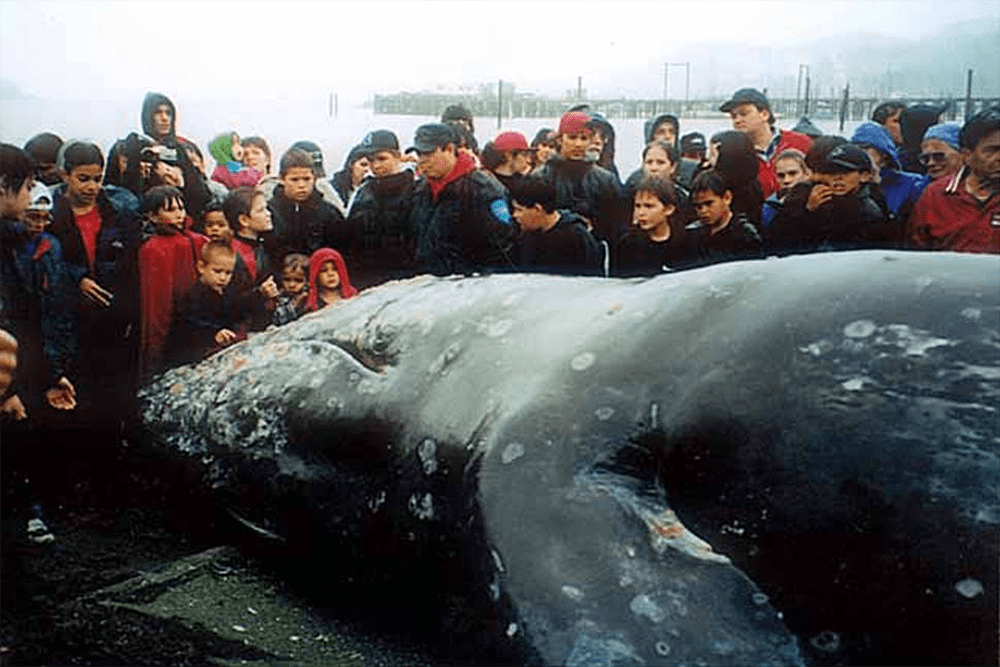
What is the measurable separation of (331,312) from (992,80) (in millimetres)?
5196

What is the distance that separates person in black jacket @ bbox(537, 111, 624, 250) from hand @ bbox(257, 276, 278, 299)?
4.95 feet

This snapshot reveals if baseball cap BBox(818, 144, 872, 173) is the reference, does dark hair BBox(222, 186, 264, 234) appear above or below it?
below

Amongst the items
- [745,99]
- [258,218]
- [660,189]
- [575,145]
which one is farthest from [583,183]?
[258,218]

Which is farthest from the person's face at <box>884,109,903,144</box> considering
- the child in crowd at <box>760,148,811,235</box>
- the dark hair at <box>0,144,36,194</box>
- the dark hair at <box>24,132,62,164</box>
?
the dark hair at <box>0,144,36,194</box>

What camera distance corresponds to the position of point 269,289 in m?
4.87

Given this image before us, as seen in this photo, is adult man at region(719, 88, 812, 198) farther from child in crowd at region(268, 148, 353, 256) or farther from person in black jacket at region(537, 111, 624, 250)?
child in crowd at region(268, 148, 353, 256)

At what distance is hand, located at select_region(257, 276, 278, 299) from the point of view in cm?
486

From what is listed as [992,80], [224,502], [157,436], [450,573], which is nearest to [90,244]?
[157,436]

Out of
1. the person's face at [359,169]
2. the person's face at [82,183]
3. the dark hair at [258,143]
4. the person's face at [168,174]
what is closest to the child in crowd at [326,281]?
the person's face at [168,174]

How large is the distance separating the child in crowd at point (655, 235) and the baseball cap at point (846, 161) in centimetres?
70

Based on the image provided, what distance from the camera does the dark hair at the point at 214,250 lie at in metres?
4.77

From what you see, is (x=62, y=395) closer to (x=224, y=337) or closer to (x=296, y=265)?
(x=224, y=337)

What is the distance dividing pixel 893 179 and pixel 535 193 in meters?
1.75

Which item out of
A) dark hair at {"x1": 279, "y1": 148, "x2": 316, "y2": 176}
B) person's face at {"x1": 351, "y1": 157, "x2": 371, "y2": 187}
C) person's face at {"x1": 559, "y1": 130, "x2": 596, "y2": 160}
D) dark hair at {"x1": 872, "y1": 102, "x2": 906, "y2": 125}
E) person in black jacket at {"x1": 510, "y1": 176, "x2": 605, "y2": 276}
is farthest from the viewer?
dark hair at {"x1": 872, "y1": 102, "x2": 906, "y2": 125}
